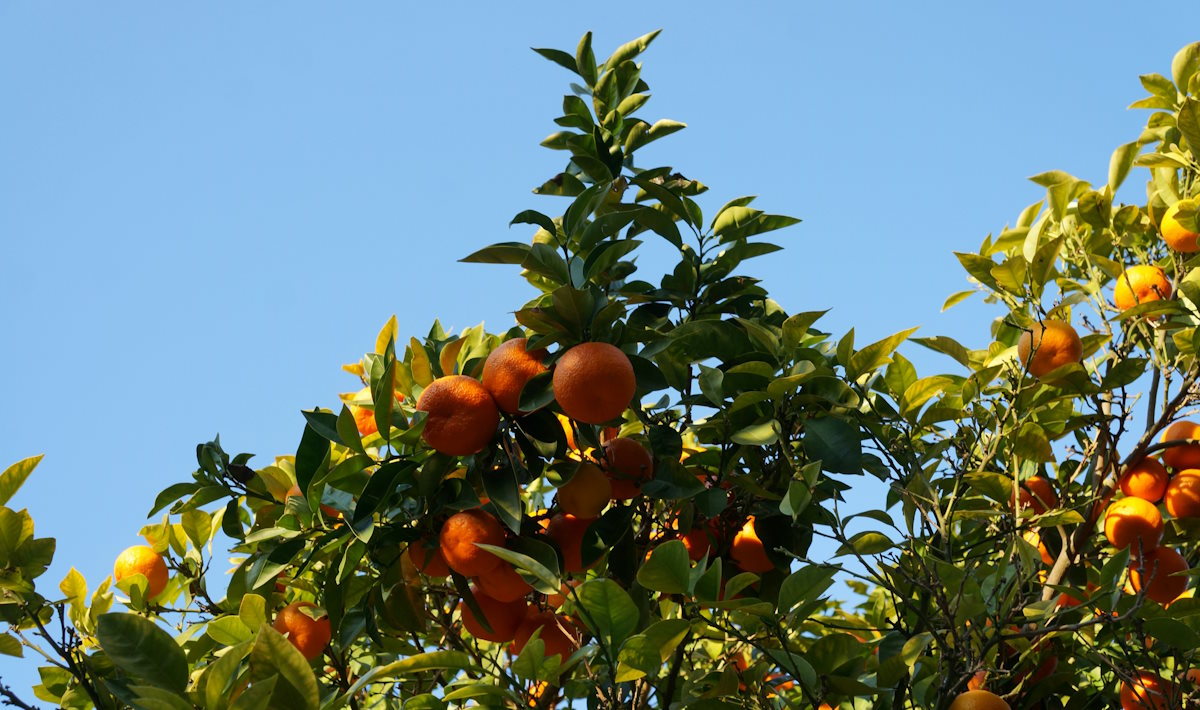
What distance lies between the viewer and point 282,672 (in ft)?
4.66

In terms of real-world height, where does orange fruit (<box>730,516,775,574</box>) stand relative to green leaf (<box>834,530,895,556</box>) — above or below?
above

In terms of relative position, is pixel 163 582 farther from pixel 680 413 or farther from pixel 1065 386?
pixel 1065 386

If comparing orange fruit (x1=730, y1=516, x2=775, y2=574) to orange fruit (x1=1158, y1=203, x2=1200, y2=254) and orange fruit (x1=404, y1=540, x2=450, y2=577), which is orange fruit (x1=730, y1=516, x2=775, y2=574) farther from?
orange fruit (x1=1158, y1=203, x2=1200, y2=254)

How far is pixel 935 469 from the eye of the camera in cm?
214

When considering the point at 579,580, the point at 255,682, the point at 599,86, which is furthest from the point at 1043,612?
the point at 599,86

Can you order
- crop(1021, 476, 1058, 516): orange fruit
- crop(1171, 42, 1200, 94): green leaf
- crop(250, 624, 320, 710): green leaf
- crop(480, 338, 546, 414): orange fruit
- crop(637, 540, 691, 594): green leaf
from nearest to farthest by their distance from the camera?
crop(250, 624, 320, 710): green leaf → crop(637, 540, 691, 594): green leaf → crop(480, 338, 546, 414): orange fruit → crop(1021, 476, 1058, 516): orange fruit → crop(1171, 42, 1200, 94): green leaf

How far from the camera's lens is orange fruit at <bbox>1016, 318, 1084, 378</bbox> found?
215 cm

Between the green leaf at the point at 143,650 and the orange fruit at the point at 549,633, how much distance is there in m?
0.80

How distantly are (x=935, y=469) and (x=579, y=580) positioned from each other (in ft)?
2.92

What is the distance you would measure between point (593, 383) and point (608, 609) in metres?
0.38

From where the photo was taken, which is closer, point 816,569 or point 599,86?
point 816,569

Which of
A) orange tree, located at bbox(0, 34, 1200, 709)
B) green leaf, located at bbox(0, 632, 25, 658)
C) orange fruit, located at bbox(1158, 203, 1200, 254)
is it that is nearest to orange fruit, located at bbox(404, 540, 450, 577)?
orange tree, located at bbox(0, 34, 1200, 709)

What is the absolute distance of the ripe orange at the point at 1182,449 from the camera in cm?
230

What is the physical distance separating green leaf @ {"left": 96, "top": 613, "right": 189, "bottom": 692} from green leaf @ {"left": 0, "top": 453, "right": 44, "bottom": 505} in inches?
26.7
